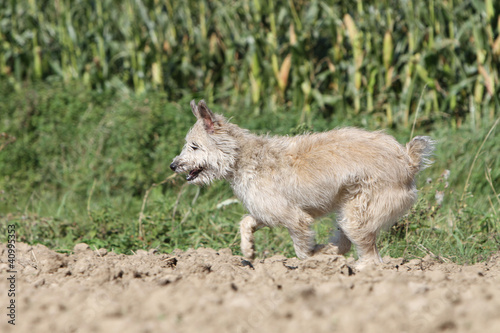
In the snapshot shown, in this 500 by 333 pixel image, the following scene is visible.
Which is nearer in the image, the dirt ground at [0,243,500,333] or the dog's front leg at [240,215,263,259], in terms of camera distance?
the dirt ground at [0,243,500,333]

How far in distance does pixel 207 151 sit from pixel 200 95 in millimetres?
5434

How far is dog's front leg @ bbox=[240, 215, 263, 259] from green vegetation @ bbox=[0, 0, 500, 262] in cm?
95

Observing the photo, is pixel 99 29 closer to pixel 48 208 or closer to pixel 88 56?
pixel 88 56

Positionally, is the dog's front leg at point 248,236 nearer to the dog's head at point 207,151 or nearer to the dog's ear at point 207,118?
the dog's head at point 207,151

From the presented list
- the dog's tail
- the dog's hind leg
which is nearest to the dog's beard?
the dog's hind leg

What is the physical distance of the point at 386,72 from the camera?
9812mm

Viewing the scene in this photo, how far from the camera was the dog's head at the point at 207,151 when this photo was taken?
5.43m

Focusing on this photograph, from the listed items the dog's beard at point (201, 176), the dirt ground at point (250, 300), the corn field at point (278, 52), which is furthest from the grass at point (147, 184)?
the dirt ground at point (250, 300)

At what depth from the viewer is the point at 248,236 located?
532cm

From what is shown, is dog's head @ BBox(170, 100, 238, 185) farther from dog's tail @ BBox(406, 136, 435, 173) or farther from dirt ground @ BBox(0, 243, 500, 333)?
dog's tail @ BBox(406, 136, 435, 173)

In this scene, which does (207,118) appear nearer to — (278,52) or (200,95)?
(278,52)

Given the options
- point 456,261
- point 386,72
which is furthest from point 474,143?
point 456,261

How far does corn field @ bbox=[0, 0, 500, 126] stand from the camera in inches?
368

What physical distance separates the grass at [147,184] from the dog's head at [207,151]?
101 centimetres
